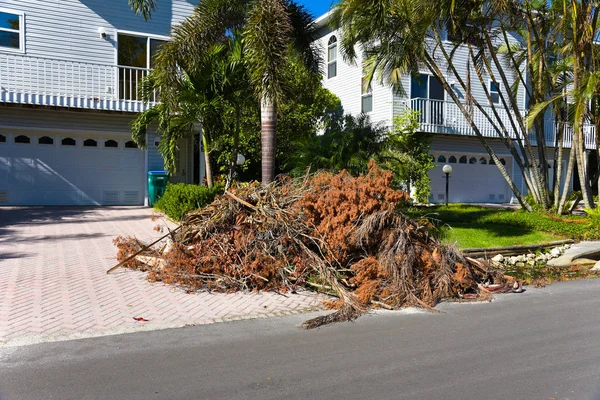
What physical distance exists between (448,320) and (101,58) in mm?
15104

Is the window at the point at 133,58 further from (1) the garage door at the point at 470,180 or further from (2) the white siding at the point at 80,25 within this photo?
(1) the garage door at the point at 470,180

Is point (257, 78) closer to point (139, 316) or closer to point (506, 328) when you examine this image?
point (139, 316)

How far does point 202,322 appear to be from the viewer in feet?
21.2

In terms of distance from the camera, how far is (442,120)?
823 inches

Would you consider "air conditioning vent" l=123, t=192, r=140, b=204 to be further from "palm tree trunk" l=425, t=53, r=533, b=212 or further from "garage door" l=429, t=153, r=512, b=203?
"garage door" l=429, t=153, r=512, b=203

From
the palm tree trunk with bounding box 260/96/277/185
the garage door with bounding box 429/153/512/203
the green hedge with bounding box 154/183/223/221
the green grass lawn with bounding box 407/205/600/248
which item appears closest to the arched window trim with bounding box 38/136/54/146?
the green hedge with bounding box 154/183/223/221

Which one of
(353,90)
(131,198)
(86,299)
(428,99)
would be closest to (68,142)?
(131,198)

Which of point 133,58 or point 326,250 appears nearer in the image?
point 326,250

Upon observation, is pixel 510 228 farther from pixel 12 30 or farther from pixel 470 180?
pixel 12 30

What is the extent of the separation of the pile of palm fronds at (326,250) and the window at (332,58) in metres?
15.8

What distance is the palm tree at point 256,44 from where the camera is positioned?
1097 centimetres

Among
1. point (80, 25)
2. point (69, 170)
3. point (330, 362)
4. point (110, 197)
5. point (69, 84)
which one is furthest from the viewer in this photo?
point (110, 197)

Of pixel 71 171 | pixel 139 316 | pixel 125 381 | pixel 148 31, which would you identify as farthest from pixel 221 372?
pixel 148 31

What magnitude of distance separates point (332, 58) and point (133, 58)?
9.10 metres
